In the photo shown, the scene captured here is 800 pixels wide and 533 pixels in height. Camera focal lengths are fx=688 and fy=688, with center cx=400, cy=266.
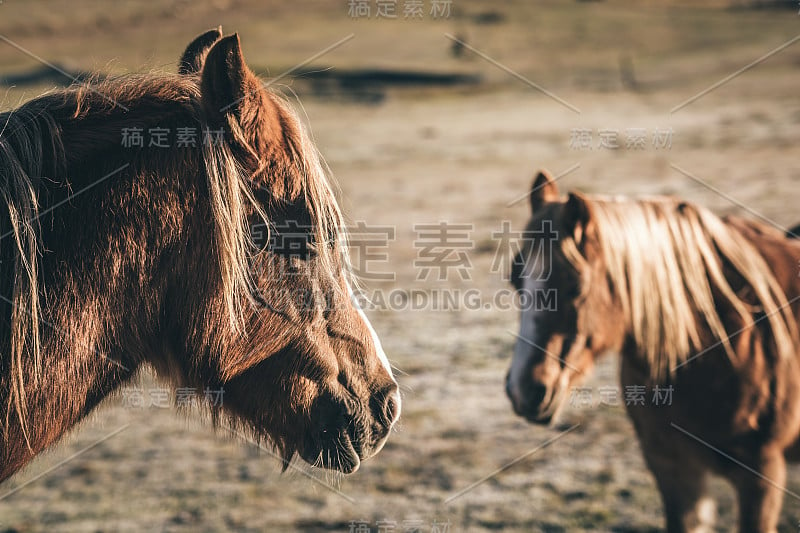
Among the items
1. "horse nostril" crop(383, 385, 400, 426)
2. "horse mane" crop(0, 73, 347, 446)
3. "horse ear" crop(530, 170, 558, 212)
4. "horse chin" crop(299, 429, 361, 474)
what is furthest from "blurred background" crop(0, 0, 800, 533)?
"horse ear" crop(530, 170, 558, 212)

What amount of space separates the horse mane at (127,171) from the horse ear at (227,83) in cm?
5

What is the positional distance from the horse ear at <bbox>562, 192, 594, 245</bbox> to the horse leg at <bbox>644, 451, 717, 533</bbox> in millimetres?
1081

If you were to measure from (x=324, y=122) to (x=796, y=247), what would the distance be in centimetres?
1575

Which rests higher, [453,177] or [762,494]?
[453,177]

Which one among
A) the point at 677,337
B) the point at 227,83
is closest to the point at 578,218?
the point at 677,337

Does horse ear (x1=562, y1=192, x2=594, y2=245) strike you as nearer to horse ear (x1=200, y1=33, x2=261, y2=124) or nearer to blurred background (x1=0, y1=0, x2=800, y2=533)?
blurred background (x1=0, y1=0, x2=800, y2=533)

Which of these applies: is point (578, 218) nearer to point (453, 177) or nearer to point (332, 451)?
point (332, 451)

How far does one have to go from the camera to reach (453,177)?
12.8 meters

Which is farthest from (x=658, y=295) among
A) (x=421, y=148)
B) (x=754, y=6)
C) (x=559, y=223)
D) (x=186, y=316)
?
(x=754, y=6)

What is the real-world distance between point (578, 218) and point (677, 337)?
68cm

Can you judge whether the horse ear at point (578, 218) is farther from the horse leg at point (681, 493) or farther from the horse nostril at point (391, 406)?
the horse nostril at point (391, 406)

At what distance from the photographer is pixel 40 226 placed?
1534mm

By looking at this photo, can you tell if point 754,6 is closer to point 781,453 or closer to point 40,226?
point 781,453

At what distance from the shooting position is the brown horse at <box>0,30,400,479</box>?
1.53 m
